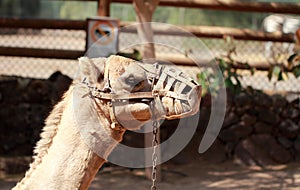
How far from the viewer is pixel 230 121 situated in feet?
29.1

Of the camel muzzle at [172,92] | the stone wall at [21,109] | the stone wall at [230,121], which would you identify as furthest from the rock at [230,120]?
the camel muzzle at [172,92]

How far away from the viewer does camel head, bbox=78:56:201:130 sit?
11.2 feet

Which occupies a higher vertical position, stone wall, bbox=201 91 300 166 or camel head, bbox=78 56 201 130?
camel head, bbox=78 56 201 130

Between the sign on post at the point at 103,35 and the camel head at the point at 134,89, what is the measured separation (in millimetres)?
4562

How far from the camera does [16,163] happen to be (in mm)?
8008

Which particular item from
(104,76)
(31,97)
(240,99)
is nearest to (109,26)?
(31,97)

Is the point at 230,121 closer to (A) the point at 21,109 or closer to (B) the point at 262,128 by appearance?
(B) the point at 262,128

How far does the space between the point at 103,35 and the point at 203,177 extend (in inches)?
90.1

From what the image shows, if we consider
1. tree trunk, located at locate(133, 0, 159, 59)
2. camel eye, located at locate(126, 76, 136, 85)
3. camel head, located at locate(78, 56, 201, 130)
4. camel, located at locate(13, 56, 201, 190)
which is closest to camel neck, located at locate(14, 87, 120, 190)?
camel, located at locate(13, 56, 201, 190)

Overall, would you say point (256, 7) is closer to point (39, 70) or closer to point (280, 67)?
point (280, 67)

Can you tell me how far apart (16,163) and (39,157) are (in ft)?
15.5

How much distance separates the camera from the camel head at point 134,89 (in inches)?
135

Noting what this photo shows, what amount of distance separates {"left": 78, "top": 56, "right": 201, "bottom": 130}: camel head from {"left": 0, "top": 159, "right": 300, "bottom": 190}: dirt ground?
4112mm

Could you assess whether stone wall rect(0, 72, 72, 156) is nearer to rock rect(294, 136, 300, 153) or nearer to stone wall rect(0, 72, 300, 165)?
stone wall rect(0, 72, 300, 165)
